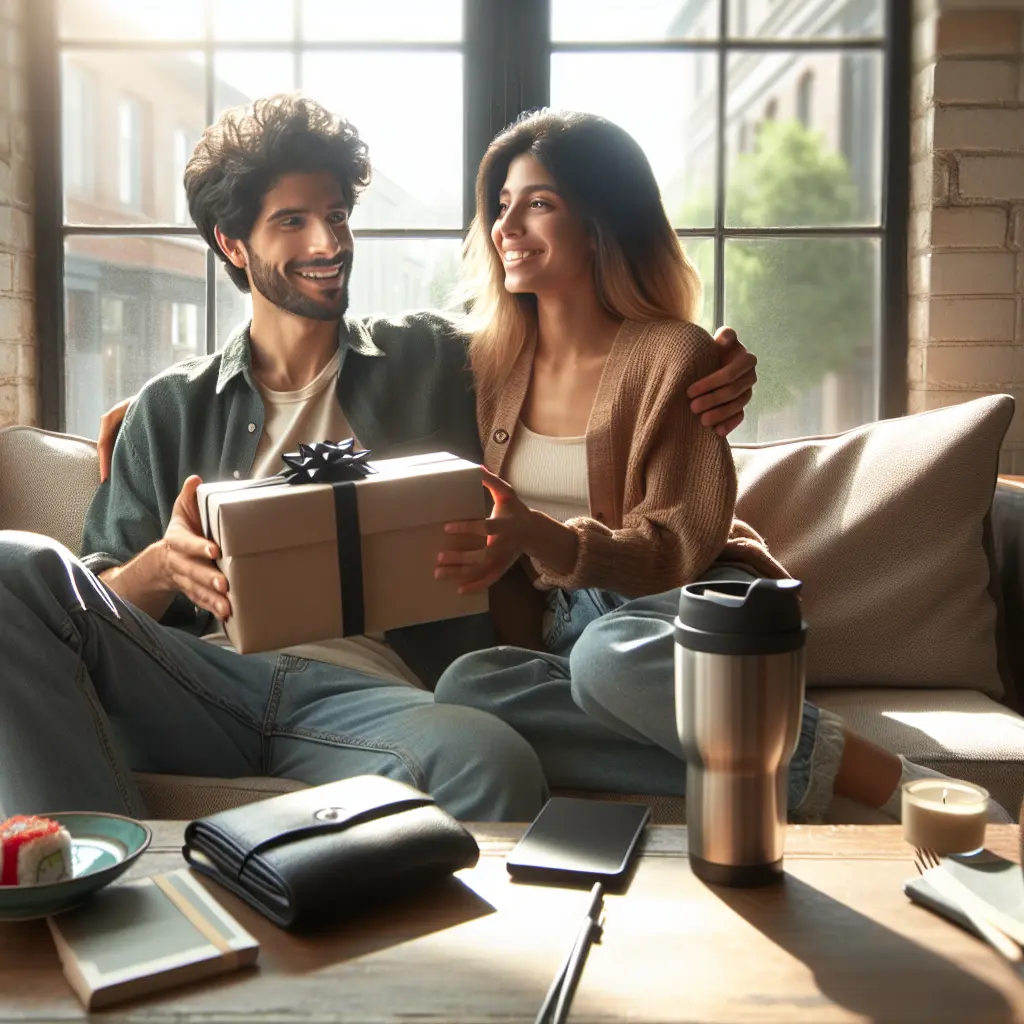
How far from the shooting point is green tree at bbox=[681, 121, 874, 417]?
8.47ft

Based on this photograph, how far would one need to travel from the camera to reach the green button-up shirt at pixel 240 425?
1840 mm

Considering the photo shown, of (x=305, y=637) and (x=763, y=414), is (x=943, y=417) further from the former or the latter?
(x=305, y=637)

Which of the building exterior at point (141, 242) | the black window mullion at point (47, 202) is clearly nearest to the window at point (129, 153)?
the building exterior at point (141, 242)

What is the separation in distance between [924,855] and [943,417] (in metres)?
1.07

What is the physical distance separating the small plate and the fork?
0.61m

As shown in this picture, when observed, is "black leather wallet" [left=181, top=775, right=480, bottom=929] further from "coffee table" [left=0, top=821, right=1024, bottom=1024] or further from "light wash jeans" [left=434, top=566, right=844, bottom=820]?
"light wash jeans" [left=434, top=566, right=844, bottom=820]

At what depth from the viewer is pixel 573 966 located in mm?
833

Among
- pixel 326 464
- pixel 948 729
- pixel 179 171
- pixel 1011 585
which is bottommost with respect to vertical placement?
pixel 948 729

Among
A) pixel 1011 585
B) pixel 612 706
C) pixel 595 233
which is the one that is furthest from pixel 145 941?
pixel 1011 585

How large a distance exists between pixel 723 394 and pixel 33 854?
1112 millimetres

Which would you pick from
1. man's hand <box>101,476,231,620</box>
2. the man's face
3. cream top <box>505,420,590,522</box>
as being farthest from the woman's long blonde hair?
man's hand <box>101,476,231,620</box>

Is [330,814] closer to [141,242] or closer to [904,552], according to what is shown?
[904,552]

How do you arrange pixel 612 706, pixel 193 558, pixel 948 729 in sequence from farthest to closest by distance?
pixel 948 729
pixel 612 706
pixel 193 558

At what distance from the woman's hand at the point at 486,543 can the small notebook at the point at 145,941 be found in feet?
1.64
